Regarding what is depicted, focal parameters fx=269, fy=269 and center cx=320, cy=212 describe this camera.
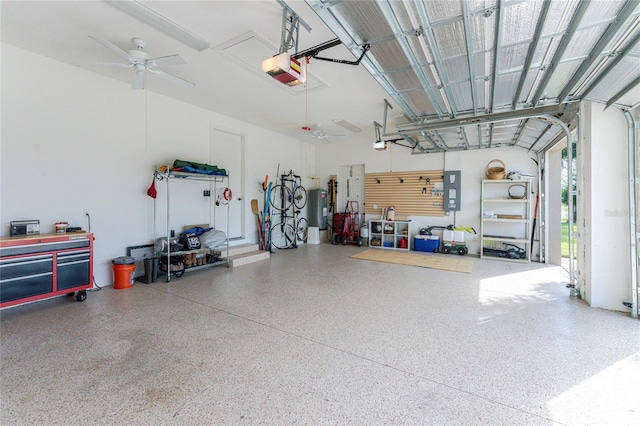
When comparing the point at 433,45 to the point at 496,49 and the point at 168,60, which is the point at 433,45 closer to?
the point at 496,49

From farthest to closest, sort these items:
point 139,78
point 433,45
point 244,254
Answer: point 244,254 → point 139,78 → point 433,45

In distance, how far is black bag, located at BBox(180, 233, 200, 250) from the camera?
199 inches

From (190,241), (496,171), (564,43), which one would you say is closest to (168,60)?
(190,241)

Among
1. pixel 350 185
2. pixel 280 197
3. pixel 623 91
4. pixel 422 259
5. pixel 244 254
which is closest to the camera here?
pixel 623 91

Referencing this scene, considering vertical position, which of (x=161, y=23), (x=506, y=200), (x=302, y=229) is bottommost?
(x=302, y=229)

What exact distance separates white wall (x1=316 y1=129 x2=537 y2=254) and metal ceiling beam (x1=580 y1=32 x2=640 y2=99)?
3.82 metres

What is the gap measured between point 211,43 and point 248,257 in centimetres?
416

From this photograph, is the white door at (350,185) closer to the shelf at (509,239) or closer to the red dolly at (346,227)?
A: the red dolly at (346,227)

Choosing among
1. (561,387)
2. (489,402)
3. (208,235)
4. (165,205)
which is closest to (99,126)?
(165,205)

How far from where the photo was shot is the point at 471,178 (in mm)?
7281

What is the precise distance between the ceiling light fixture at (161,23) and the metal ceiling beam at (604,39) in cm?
404

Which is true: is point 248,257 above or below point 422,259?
above

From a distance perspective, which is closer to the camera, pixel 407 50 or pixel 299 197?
pixel 407 50

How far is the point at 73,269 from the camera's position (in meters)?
3.65
